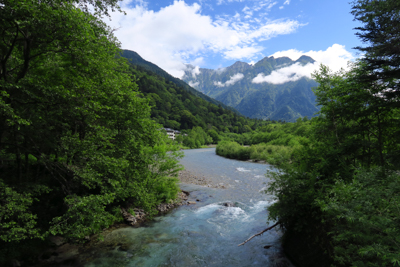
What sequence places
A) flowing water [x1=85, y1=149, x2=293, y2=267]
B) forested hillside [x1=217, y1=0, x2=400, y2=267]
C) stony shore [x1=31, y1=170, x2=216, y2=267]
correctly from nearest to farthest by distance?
forested hillside [x1=217, y1=0, x2=400, y2=267] → stony shore [x1=31, y1=170, x2=216, y2=267] → flowing water [x1=85, y1=149, x2=293, y2=267]

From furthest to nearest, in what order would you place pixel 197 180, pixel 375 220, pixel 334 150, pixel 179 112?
pixel 179 112 → pixel 197 180 → pixel 334 150 → pixel 375 220

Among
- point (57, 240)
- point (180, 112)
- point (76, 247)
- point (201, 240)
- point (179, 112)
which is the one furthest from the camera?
point (179, 112)

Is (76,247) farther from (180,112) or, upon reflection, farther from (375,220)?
(180,112)

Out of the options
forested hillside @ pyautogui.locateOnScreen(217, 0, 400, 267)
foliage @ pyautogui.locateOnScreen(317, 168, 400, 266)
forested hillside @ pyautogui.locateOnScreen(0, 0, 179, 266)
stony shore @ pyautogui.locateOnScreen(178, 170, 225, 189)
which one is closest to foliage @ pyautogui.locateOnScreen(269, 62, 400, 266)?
forested hillside @ pyautogui.locateOnScreen(217, 0, 400, 267)

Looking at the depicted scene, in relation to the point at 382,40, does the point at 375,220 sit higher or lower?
lower

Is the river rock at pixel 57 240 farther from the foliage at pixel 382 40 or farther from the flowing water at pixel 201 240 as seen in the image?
the foliage at pixel 382 40

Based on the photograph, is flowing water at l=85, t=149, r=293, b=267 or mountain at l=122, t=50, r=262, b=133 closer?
flowing water at l=85, t=149, r=293, b=267

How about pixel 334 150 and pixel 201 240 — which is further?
pixel 201 240

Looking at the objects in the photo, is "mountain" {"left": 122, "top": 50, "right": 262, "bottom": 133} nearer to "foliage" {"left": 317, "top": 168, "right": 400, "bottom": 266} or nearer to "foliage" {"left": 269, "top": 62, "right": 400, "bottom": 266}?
"foliage" {"left": 269, "top": 62, "right": 400, "bottom": 266}

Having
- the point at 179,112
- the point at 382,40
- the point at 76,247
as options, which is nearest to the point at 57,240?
the point at 76,247

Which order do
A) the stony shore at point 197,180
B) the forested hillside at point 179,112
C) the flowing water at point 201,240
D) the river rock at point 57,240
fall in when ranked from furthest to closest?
the forested hillside at point 179,112 → the stony shore at point 197,180 → the river rock at point 57,240 → the flowing water at point 201,240

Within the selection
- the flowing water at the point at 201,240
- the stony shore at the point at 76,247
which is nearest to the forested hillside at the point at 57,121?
the stony shore at the point at 76,247

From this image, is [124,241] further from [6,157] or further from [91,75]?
[91,75]

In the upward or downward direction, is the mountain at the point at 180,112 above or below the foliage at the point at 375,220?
above
